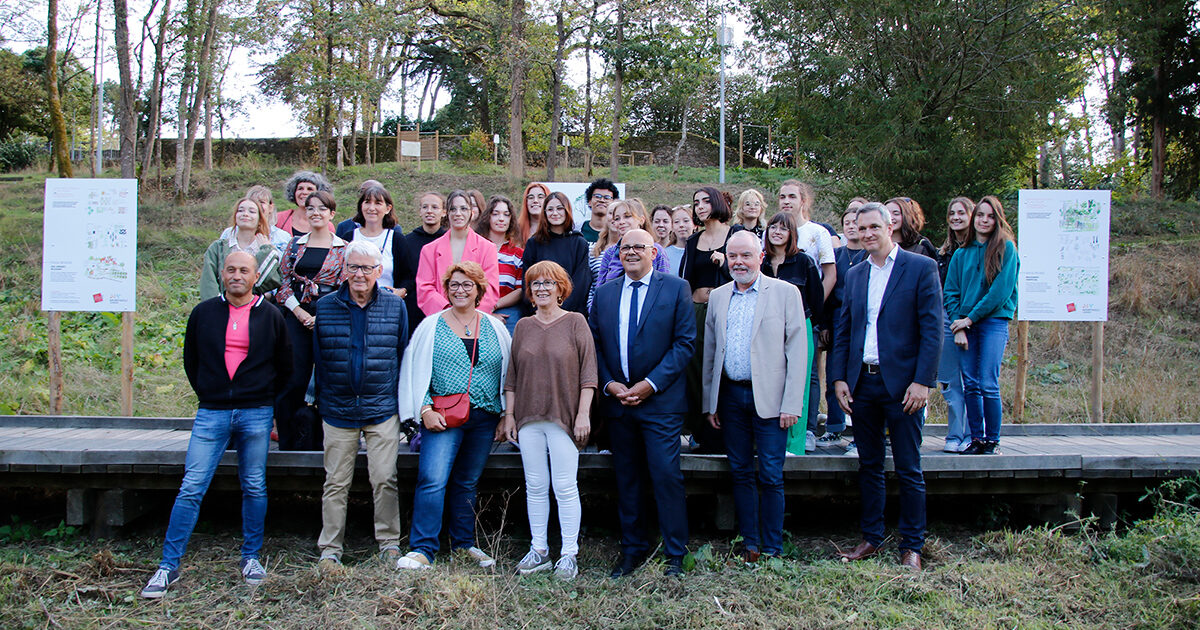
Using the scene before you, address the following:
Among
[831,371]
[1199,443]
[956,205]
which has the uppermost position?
[956,205]

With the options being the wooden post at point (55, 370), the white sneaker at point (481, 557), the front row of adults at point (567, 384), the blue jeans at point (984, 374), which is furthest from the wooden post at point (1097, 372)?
the wooden post at point (55, 370)

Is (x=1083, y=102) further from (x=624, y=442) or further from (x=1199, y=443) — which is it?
(x=624, y=442)

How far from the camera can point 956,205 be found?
5340mm

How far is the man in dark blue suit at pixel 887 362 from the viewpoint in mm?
4262

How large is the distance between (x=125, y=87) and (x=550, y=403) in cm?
1720

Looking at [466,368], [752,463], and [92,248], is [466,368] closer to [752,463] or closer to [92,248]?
[752,463]

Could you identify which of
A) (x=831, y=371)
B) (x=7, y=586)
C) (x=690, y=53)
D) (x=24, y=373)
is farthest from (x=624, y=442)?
(x=690, y=53)

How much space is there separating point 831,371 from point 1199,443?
3.53m

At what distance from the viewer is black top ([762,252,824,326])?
16.2ft

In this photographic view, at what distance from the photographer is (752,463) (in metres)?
4.50

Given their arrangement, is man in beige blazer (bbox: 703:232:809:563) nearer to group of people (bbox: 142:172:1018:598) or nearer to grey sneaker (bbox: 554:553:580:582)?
group of people (bbox: 142:172:1018:598)

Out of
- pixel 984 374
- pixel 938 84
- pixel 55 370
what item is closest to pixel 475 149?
pixel 938 84

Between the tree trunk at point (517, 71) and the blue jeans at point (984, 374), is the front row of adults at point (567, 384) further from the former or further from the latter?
the tree trunk at point (517, 71)

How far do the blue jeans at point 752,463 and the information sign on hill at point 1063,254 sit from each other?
3.43 m
